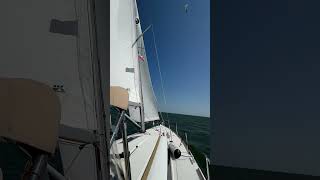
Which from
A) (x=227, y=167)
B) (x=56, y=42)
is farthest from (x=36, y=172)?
(x=227, y=167)

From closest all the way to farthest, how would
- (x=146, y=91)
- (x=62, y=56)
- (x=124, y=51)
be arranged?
(x=62, y=56) < (x=124, y=51) < (x=146, y=91)

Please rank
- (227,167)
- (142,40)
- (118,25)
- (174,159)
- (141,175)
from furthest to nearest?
(227,167)
(142,40)
(118,25)
(174,159)
(141,175)

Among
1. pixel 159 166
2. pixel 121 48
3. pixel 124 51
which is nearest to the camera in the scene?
pixel 159 166

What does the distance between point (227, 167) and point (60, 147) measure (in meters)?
18.4

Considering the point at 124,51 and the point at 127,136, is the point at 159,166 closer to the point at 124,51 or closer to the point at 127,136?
the point at 127,136

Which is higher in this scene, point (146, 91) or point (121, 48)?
point (121, 48)

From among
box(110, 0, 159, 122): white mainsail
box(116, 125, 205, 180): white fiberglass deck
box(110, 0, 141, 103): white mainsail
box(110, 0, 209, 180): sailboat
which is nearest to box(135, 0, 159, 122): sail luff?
box(110, 0, 209, 180): sailboat

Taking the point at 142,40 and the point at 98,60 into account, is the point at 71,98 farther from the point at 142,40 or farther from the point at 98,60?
the point at 142,40

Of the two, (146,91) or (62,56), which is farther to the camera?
(146,91)

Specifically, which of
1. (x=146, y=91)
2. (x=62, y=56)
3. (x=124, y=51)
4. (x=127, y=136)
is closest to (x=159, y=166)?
(x=127, y=136)

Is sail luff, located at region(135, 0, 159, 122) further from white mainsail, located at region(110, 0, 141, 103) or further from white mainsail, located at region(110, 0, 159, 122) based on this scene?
white mainsail, located at region(110, 0, 141, 103)

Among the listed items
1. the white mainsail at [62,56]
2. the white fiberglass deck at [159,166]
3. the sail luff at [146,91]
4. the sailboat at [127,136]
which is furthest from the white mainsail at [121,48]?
the white mainsail at [62,56]

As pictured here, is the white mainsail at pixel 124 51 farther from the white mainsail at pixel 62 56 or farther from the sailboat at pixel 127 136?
the white mainsail at pixel 62 56

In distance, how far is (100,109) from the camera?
205 centimetres
